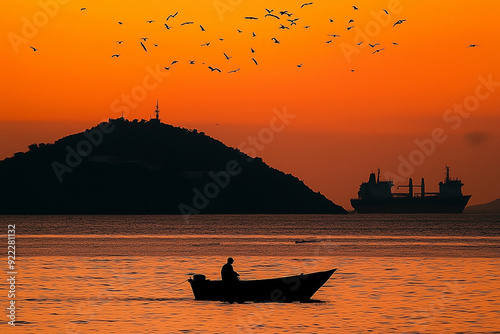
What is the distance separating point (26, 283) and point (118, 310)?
14837mm

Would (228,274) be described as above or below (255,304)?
above

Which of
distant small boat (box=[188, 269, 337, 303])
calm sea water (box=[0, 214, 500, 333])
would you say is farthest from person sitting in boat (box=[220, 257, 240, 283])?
calm sea water (box=[0, 214, 500, 333])

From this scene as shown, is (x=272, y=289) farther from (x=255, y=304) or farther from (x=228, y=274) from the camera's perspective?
(x=228, y=274)

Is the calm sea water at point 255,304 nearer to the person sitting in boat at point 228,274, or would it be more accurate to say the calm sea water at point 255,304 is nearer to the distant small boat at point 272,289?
the distant small boat at point 272,289

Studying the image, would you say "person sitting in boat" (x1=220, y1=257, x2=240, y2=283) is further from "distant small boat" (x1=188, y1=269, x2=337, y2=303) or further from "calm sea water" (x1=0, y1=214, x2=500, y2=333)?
"calm sea water" (x1=0, y1=214, x2=500, y2=333)

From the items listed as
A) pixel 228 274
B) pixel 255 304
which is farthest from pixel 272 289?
pixel 228 274

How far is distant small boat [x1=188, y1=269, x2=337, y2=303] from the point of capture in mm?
46438

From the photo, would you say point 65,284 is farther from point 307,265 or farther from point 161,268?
point 307,265

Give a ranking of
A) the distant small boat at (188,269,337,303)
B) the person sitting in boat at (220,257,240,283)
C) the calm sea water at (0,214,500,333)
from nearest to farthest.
→ the calm sea water at (0,214,500,333) → the person sitting in boat at (220,257,240,283) → the distant small boat at (188,269,337,303)

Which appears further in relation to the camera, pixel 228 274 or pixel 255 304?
pixel 255 304

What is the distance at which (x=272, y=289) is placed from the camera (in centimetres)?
4653

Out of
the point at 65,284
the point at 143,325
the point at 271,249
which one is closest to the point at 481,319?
the point at 143,325

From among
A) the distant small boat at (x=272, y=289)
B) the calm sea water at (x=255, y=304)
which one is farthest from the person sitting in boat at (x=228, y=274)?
the calm sea water at (x=255, y=304)

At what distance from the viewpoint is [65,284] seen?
183 feet
